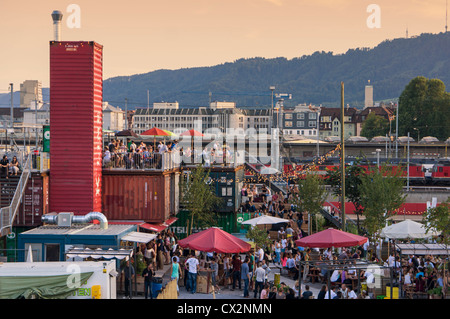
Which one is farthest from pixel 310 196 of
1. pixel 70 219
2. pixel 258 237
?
pixel 70 219

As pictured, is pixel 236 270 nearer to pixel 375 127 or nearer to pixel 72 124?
pixel 72 124

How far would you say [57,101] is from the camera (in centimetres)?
2884

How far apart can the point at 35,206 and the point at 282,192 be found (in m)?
25.1

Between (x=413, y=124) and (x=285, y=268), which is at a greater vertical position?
(x=413, y=124)

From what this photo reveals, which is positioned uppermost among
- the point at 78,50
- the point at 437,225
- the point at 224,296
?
the point at 78,50

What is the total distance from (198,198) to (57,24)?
1108 cm

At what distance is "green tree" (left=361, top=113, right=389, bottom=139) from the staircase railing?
121 m

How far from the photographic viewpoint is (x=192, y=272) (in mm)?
23125

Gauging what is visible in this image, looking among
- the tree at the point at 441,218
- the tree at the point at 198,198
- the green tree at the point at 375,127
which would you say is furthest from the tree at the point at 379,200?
the green tree at the point at 375,127

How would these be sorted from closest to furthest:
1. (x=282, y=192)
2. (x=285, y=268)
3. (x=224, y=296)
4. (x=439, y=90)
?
(x=224, y=296) < (x=285, y=268) < (x=282, y=192) < (x=439, y=90)

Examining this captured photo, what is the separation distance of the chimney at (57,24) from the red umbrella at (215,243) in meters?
11.7
